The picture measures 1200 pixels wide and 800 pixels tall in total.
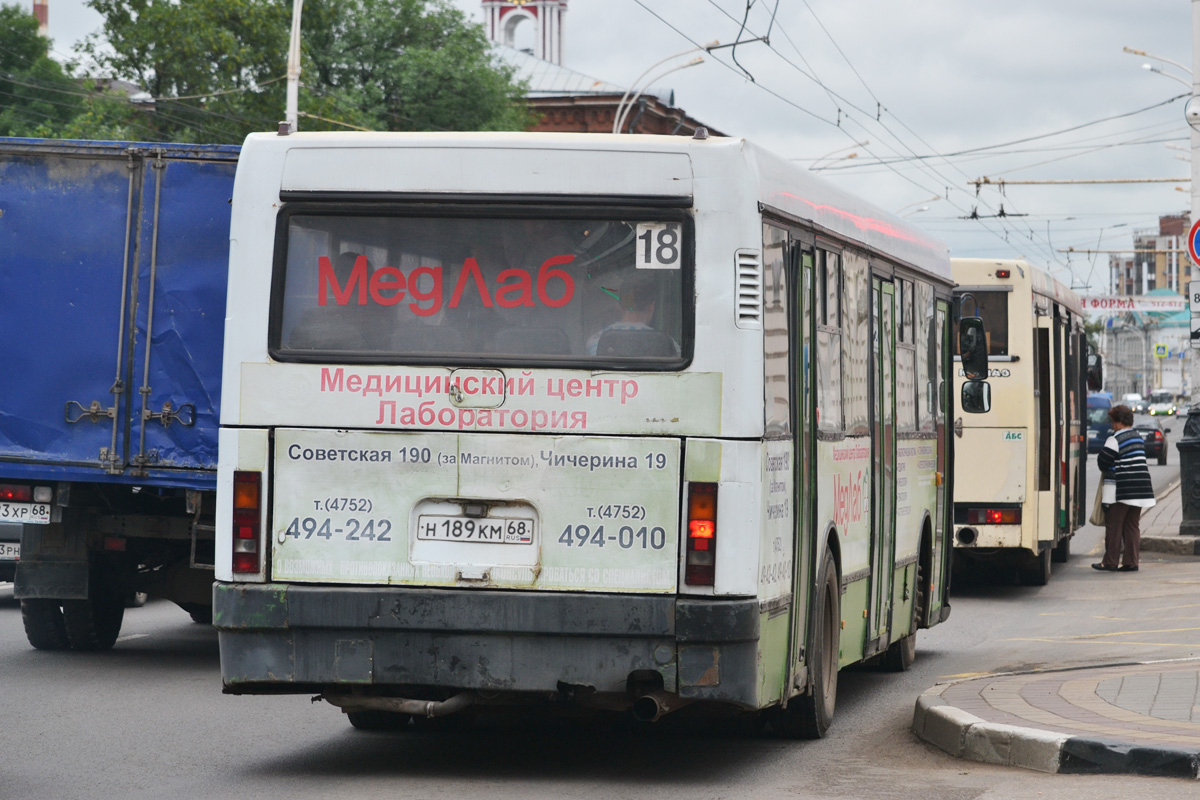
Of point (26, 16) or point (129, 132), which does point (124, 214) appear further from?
point (26, 16)

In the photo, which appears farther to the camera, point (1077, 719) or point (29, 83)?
point (29, 83)

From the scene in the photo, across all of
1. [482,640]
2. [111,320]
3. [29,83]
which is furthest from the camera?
[29,83]

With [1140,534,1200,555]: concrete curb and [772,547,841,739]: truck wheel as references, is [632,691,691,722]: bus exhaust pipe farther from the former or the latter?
[1140,534,1200,555]: concrete curb

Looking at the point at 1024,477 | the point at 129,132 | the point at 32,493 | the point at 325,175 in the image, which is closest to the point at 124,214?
the point at 32,493

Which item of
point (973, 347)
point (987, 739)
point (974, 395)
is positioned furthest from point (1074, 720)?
point (974, 395)

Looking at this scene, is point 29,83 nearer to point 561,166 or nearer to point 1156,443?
point 1156,443

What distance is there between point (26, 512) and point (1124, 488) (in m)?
12.3

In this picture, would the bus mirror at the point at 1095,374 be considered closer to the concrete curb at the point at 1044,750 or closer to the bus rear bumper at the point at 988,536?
the bus rear bumper at the point at 988,536

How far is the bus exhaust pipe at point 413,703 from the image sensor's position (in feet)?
25.0

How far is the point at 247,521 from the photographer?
7.62m

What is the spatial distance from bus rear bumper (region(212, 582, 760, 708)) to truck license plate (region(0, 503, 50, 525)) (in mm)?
4513

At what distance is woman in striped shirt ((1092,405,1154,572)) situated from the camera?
19.9 metres

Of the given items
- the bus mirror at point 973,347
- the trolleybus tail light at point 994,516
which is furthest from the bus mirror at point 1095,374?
the bus mirror at point 973,347

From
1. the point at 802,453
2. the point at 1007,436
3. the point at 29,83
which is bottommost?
the point at 802,453
